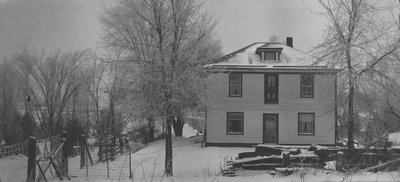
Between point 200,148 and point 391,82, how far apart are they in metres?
12.7

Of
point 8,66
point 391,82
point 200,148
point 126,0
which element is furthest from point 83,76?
point 391,82

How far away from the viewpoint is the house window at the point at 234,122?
30.5m

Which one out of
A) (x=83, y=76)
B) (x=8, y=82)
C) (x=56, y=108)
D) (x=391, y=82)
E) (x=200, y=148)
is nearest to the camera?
(x=391, y=82)

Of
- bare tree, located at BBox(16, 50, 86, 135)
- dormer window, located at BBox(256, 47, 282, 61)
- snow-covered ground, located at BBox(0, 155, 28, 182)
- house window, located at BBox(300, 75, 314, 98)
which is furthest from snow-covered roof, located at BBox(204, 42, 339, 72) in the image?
bare tree, located at BBox(16, 50, 86, 135)

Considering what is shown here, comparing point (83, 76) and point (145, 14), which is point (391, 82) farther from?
point (83, 76)

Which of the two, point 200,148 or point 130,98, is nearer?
point 130,98

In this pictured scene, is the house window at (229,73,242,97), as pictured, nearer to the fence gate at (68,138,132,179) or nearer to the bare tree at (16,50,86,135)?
the fence gate at (68,138,132,179)

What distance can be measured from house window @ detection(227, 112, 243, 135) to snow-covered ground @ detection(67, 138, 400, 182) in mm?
1520

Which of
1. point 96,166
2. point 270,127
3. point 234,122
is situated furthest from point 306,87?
point 96,166

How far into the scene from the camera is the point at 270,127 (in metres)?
30.7

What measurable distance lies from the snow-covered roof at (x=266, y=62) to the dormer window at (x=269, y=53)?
73mm

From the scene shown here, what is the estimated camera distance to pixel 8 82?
4962cm

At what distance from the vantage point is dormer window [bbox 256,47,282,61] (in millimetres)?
31438

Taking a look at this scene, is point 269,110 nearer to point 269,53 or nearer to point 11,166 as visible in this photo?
point 269,53
